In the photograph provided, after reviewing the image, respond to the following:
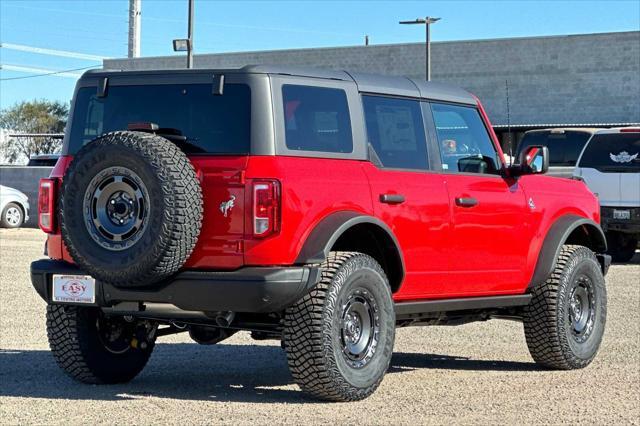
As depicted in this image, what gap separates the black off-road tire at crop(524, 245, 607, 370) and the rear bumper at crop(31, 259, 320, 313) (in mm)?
2826

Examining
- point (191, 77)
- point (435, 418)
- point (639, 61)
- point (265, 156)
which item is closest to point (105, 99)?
point (191, 77)

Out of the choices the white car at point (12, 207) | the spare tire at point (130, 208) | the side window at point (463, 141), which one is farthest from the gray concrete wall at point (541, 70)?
the spare tire at point (130, 208)

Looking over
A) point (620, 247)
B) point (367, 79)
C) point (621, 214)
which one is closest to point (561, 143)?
point (620, 247)

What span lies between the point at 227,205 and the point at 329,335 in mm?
965

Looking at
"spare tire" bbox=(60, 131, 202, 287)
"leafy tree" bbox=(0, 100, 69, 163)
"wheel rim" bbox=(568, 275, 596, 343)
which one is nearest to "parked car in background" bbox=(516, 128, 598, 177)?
"wheel rim" bbox=(568, 275, 596, 343)

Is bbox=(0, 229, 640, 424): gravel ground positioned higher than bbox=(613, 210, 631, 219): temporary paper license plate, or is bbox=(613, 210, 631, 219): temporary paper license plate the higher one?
bbox=(613, 210, 631, 219): temporary paper license plate

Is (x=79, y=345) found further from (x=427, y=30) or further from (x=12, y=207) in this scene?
(x=427, y=30)

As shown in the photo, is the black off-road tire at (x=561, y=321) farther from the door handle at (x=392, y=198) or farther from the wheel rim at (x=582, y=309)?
the door handle at (x=392, y=198)

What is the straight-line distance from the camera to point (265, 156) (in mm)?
7777

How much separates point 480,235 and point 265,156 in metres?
2.22

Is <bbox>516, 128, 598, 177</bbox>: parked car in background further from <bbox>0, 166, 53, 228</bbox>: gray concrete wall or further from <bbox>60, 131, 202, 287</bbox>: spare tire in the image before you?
<bbox>60, 131, 202, 287</bbox>: spare tire

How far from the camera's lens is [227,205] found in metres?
7.75

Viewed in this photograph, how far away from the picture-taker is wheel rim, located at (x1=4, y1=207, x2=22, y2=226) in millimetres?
29156

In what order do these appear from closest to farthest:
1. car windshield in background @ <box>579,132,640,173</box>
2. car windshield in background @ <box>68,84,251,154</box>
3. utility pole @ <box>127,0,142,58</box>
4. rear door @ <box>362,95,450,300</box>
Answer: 1. car windshield in background @ <box>68,84,251,154</box>
2. rear door @ <box>362,95,450,300</box>
3. car windshield in background @ <box>579,132,640,173</box>
4. utility pole @ <box>127,0,142,58</box>
